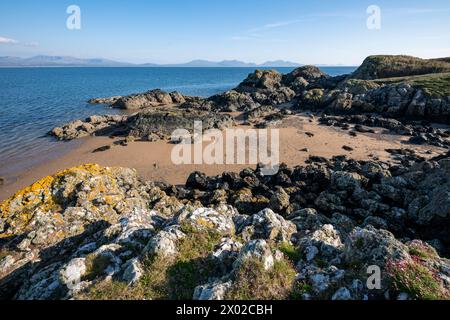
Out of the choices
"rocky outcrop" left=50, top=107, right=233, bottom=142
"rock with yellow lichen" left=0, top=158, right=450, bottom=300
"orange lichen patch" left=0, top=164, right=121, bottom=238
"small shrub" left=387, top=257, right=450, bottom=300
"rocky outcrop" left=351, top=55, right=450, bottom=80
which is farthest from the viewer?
"rocky outcrop" left=351, top=55, right=450, bottom=80

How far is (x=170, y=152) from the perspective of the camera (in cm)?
3144

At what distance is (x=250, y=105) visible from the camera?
5584 cm

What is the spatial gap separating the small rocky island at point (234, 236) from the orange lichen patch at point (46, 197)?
0.05 m

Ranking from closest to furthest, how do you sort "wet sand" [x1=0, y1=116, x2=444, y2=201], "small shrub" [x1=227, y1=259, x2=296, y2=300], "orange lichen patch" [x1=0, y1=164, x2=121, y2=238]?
"small shrub" [x1=227, y1=259, x2=296, y2=300] → "orange lichen patch" [x1=0, y1=164, x2=121, y2=238] → "wet sand" [x1=0, y1=116, x2=444, y2=201]

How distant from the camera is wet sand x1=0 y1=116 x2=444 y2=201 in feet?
85.0

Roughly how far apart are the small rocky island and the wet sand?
233cm

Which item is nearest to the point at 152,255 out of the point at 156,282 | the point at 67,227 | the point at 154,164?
the point at 156,282

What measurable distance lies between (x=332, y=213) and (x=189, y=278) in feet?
38.5

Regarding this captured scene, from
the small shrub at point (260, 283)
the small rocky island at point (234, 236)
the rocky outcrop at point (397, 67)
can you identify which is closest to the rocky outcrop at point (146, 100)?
the rocky outcrop at point (397, 67)

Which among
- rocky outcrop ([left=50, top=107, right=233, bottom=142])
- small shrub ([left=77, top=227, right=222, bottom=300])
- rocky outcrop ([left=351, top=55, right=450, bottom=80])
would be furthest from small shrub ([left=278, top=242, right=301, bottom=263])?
rocky outcrop ([left=351, top=55, right=450, bottom=80])

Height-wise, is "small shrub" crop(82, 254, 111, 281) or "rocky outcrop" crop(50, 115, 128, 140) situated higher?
"rocky outcrop" crop(50, 115, 128, 140)

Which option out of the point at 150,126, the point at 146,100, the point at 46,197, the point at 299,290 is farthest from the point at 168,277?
the point at 146,100

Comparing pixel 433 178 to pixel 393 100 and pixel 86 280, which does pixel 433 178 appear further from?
pixel 393 100

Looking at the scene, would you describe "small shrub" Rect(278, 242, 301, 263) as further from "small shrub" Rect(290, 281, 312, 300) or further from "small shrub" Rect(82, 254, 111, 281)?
"small shrub" Rect(82, 254, 111, 281)
